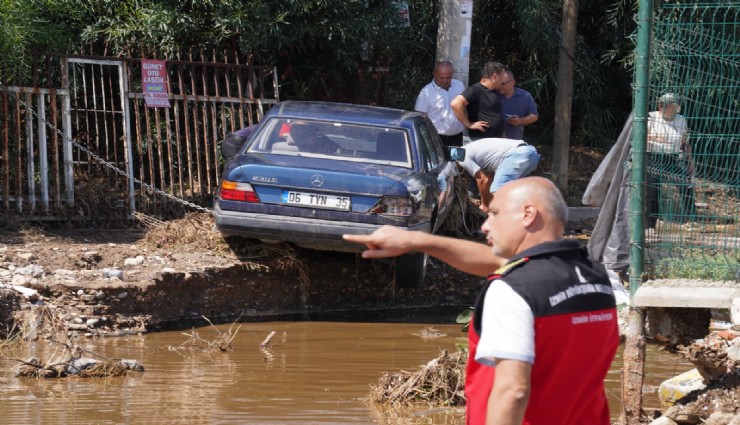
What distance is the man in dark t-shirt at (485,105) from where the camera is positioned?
11453mm

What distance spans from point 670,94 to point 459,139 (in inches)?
251

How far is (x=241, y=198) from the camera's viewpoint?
8898 mm

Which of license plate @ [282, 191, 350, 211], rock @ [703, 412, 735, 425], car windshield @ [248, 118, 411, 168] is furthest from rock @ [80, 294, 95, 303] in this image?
rock @ [703, 412, 735, 425]

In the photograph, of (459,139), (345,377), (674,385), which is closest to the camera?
(674,385)

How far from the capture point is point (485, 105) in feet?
37.7

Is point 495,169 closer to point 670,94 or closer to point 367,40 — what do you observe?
point 367,40

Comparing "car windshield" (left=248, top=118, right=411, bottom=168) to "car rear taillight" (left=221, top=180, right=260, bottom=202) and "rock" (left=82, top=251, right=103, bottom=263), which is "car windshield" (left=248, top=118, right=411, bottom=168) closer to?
"car rear taillight" (left=221, top=180, right=260, bottom=202)

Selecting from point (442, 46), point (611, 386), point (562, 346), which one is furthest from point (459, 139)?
point (562, 346)

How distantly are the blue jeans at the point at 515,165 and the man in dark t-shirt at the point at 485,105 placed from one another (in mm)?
807

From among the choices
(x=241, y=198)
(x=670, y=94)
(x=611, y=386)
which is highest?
(x=670, y=94)

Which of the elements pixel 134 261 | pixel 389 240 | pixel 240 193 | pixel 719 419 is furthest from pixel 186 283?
pixel 389 240

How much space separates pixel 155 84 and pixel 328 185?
145 inches

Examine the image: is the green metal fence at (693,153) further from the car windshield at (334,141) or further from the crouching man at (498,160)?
the crouching man at (498,160)

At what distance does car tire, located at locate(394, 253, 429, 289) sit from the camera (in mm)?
9672
